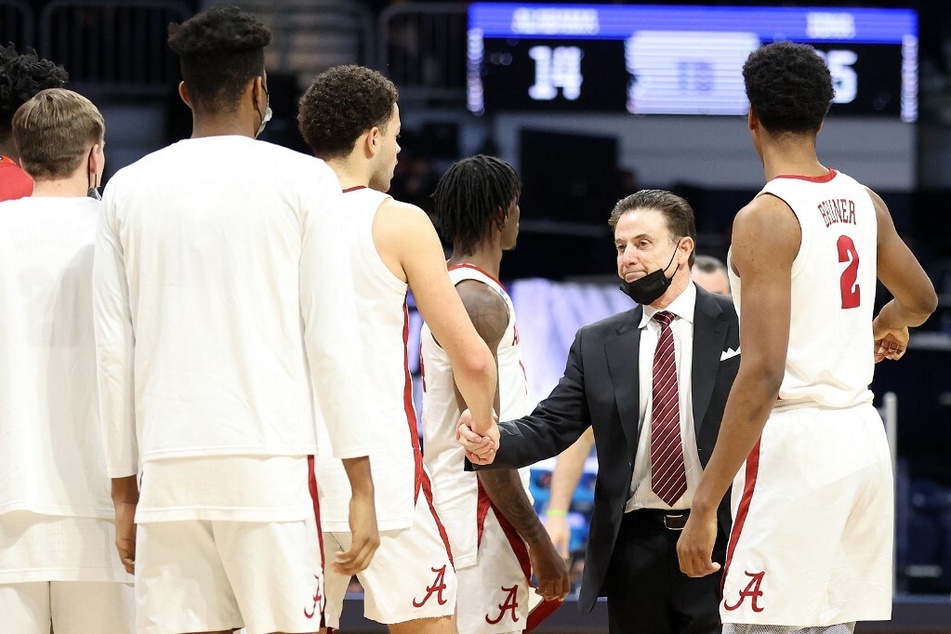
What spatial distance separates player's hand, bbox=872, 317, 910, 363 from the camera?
3639 mm

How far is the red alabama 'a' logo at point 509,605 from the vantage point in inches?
146

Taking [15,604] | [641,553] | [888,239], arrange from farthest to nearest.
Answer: [641,553], [888,239], [15,604]

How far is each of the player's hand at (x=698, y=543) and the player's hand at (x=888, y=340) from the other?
84cm

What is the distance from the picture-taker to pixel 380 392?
10.5 feet

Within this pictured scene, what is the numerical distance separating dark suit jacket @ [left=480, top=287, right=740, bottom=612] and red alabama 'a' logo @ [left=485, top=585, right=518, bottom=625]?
190 mm

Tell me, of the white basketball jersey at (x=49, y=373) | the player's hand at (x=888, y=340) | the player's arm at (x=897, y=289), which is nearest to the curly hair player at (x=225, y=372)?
the white basketball jersey at (x=49, y=373)

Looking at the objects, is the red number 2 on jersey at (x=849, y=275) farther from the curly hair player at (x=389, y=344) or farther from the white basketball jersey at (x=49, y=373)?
the white basketball jersey at (x=49, y=373)

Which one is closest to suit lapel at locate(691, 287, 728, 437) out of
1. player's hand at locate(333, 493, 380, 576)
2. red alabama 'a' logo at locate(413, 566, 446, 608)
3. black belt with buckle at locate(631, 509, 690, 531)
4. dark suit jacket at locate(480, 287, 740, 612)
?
dark suit jacket at locate(480, 287, 740, 612)

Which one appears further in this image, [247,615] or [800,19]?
[800,19]

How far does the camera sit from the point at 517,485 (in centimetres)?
369

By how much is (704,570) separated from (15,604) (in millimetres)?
1555

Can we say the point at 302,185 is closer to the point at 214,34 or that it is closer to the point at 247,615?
the point at 214,34

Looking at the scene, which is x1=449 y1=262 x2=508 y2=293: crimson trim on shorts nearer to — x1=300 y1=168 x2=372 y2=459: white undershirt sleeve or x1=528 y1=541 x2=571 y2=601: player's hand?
x1=528 y1=541 x2=571 y2=601: player's hand

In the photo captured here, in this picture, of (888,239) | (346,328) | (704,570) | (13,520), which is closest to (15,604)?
(13,520)
